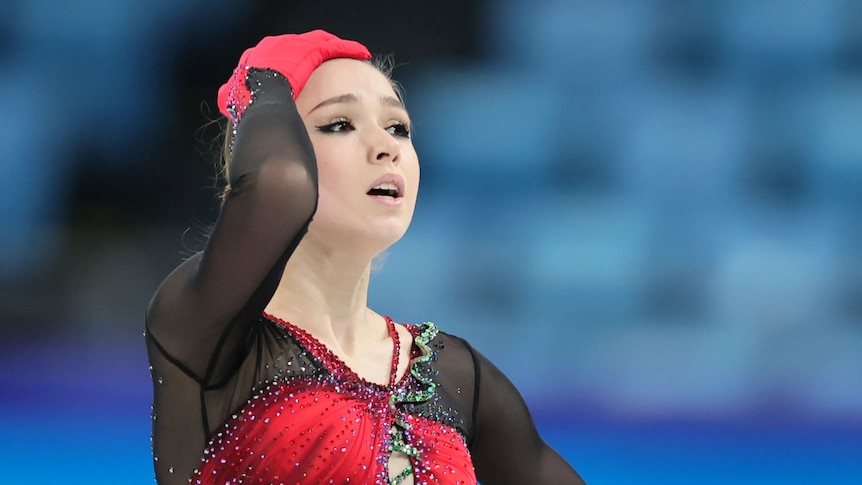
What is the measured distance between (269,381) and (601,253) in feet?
4.72

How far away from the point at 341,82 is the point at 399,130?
105mm

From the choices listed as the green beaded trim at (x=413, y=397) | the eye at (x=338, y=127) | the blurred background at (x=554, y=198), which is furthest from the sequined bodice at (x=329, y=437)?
the blurred background at (x=554, y=198)

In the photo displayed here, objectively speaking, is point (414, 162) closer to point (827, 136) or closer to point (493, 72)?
point (493, 72)

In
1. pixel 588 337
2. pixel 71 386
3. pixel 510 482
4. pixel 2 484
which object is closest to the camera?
pixel 510 482

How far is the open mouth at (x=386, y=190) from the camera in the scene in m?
1.17

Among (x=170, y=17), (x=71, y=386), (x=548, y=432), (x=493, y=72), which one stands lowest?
(x=71, y=386)

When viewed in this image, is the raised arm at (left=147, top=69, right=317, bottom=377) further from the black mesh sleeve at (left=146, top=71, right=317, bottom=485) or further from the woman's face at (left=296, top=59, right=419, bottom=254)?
the woman's face at (left=296, top=59, right=419, bottom=254)

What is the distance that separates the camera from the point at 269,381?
107 centimetres

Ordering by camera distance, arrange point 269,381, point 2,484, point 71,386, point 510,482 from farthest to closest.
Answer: point 71,386
point 2,484
point 510,482
point 269,381

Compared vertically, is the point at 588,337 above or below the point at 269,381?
above

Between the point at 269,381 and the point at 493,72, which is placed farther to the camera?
the point at 493,72

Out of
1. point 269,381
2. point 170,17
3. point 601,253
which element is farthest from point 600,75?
point 269,381

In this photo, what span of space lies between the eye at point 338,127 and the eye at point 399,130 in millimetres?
72

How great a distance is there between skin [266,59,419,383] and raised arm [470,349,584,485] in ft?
0.49
